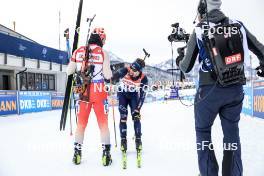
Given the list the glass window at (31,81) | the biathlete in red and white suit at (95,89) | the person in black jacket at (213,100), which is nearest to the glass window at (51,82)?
the glass window at (31,81)

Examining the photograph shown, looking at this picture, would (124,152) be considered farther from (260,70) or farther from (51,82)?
(51,82)

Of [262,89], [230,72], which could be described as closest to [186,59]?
[230,72]

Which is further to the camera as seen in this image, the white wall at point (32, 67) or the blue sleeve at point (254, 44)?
the white wall at point (32, 67)

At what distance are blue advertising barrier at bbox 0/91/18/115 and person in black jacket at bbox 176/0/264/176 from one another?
13.6 meters

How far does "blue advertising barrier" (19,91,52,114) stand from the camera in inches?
642

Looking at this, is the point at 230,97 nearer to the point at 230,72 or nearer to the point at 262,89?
the point at 230,72

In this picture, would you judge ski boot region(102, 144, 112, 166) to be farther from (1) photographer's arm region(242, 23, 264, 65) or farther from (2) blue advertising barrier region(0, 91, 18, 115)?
(2) blue advertising barrier region(0, 91, 18, 115)

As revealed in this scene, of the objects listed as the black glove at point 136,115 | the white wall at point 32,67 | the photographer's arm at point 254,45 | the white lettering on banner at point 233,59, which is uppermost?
the white wall at point 32,67

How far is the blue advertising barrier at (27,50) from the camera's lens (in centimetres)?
2072

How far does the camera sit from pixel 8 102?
15172 millimetres

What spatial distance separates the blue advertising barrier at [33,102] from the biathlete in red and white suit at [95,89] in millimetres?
12457

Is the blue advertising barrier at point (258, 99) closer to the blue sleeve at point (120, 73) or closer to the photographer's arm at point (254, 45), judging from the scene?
the blue sleeve at point (120, 73)

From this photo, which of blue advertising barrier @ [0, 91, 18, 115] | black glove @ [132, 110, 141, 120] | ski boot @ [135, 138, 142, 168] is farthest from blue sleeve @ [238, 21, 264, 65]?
blue advertising barrier @ [0, 91, 18, 115]

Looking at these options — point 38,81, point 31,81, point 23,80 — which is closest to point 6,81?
point 23,80
